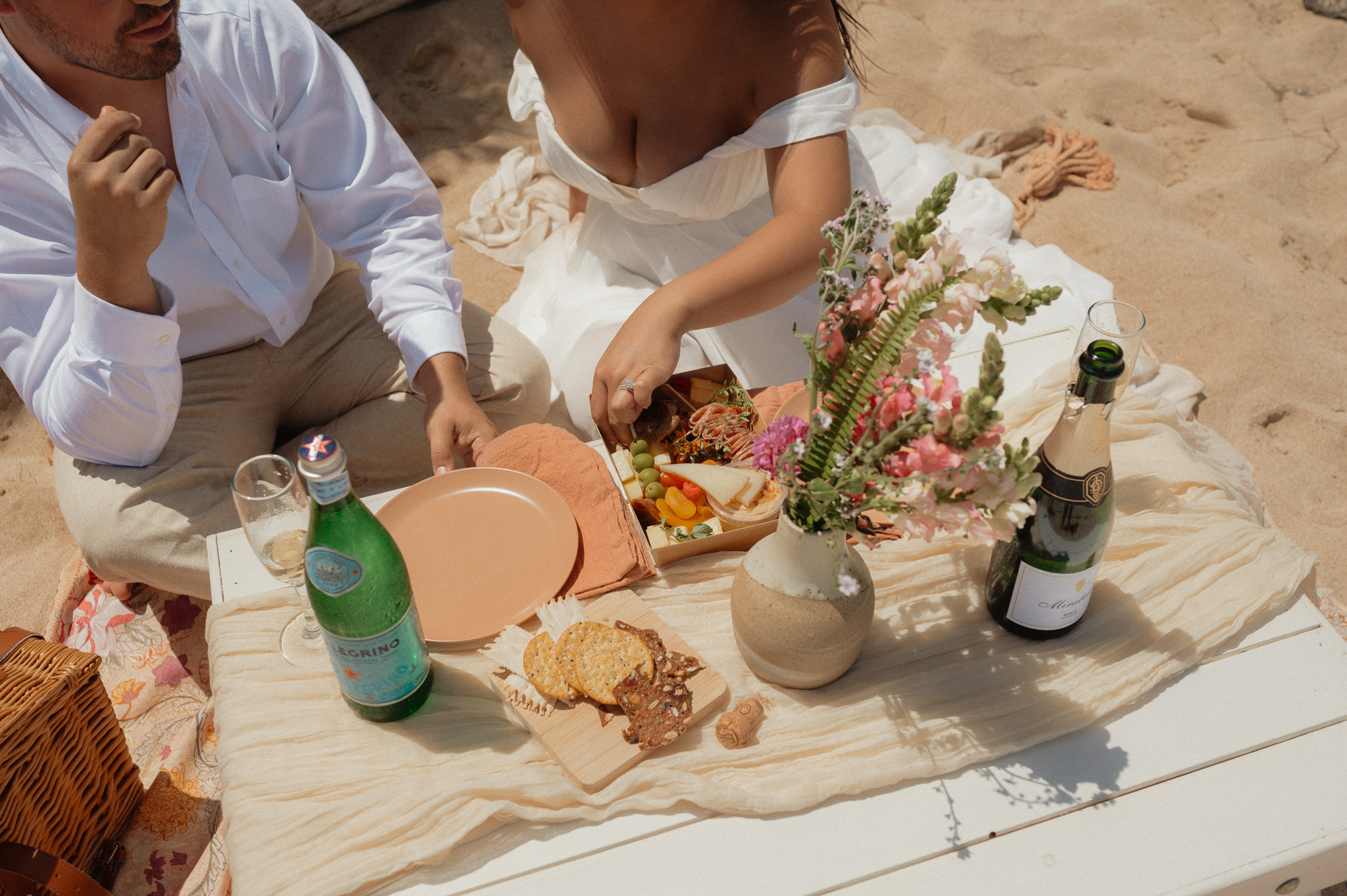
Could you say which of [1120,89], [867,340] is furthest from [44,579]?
[1120,89]

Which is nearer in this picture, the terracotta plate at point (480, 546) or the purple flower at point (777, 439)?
the purple flower at point (777, 439)

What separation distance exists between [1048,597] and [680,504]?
0.62 m

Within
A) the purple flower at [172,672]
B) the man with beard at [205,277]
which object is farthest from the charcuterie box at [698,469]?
the purple flower at [172,672]

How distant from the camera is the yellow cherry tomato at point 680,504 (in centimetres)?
159

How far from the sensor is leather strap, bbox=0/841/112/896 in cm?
157

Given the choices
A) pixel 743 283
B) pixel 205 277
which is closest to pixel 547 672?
pixel 743 283

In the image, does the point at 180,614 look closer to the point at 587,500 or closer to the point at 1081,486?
the point at 587,500

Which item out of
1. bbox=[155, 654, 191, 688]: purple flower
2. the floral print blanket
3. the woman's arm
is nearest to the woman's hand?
the woman's arm

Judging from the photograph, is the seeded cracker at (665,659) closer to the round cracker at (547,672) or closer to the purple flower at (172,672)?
the round cracker at (547,672)

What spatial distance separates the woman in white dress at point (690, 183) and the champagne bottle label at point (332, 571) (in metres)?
0.69

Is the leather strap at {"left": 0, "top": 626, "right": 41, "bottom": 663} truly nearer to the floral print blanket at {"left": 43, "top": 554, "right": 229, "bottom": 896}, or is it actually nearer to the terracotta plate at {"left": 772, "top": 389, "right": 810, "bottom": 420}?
the floral print blanket at {"left": 43, "top": 554, "right": 229, "bottom": 896}

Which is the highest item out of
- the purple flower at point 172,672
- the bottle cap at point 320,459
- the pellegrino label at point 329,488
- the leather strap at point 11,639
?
the bottle cap at point 320,459

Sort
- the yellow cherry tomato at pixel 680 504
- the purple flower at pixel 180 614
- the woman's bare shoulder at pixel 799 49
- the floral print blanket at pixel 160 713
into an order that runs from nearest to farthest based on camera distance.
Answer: the yellow cherry tomato at pixel 680 504
the floral print blanket at pixel 160 713
the woman's bare shoulder at pixel 799 49
the purple flower at pixel 180 614

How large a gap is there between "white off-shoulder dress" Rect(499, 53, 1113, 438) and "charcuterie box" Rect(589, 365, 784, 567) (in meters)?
0.47
